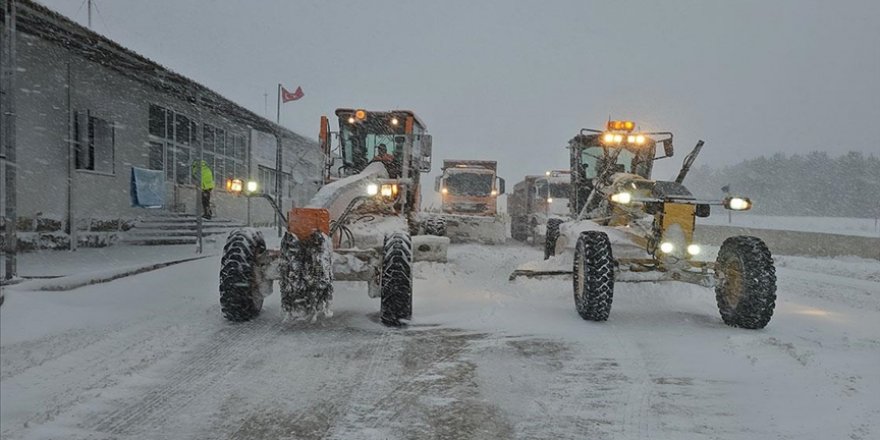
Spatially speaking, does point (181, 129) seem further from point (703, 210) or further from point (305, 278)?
point (703, 210)

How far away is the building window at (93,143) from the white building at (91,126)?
23 millimetres

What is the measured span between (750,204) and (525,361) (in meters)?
3.49

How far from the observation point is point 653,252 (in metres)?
7.27

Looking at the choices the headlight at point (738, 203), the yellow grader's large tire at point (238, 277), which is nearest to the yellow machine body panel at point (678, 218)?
the headlight at point (738, 203)

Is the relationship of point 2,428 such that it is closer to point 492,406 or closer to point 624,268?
point 492,406

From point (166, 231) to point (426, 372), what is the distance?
477 inches

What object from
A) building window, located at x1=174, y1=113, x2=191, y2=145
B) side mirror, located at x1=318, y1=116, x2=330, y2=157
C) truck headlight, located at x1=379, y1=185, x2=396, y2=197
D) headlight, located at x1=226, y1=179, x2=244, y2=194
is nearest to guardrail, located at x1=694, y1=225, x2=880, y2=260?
truck headlight, located at x1=379, y1=185, x2=396, y2=197

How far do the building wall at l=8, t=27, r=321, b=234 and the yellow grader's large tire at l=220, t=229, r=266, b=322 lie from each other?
439 cm

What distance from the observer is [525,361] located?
5000 mm

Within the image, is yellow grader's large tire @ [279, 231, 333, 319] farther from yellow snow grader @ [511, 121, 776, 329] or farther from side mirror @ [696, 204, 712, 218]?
side mirror @ [696, 204, 712, 218]

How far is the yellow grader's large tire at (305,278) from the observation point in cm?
551

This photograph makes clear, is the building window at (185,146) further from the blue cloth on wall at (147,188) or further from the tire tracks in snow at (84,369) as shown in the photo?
the tire tracks in snow at (84,369)

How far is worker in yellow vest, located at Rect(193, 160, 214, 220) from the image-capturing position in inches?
572

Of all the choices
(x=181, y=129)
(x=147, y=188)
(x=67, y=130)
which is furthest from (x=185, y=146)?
(x=67, y=130)
